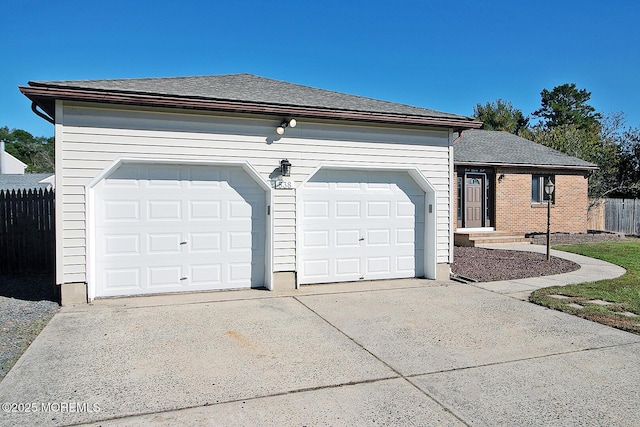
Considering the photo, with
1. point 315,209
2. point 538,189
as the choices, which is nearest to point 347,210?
point 315,209

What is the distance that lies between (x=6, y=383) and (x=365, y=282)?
6.10 meters

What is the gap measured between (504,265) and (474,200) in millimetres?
5719

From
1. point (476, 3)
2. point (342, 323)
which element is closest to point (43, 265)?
point (342, 323)

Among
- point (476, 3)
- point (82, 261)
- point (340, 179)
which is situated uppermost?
point (476, 3)

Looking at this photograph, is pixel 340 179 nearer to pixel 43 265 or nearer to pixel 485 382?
pixel 485 382

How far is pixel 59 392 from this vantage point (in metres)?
3.80

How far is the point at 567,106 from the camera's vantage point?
4878 centimetres

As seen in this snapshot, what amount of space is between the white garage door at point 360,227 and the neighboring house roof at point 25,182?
47.7 ft

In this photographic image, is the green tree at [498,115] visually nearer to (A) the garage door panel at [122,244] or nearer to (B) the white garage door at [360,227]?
(B) the white garage door at [360,227]

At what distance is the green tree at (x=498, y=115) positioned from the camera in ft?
136

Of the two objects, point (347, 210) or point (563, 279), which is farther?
point (563, 279)

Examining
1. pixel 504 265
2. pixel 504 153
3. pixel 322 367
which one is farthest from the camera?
pixel 504 153

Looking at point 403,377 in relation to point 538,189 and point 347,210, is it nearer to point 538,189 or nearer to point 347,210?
point 347,210

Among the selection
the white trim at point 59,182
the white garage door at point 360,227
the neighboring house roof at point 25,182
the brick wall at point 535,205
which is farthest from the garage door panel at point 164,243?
the neighboring house roof at point 25,182
